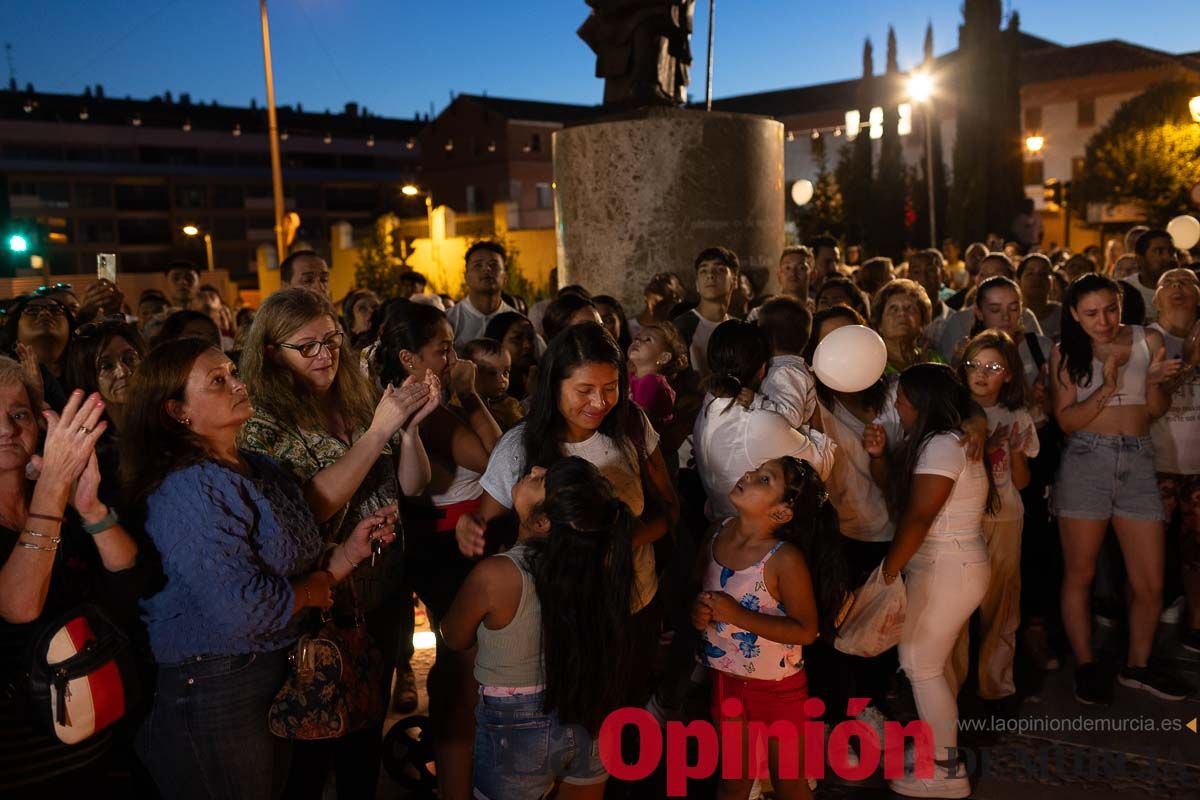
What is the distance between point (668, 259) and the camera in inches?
293

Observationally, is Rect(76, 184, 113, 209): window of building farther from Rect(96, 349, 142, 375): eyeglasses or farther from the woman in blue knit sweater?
the woman in blue knit sweater

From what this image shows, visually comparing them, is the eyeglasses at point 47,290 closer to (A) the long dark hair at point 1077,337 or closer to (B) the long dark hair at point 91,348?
(B) the long dark hair at point 91,348

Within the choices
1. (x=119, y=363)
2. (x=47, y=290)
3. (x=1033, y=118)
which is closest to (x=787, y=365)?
(x=119, y=363)

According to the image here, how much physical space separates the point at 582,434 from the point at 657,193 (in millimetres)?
4445

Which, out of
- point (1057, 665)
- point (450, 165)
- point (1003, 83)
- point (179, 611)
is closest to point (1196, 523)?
point (1057, 665)

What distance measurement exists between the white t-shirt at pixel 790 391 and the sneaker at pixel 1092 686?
1862 mm

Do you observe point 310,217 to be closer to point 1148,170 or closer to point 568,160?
point 1148,170

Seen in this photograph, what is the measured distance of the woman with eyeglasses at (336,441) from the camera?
3.06m

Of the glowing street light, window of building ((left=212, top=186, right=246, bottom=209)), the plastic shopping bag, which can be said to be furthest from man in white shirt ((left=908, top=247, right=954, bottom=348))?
window of building ((left=212, top=186, right=246, bottom=209))

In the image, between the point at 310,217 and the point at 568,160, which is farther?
the point at 310,217

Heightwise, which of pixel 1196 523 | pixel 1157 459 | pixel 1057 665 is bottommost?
pixel 1057 665

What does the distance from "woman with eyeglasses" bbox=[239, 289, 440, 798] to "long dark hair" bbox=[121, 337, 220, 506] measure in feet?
1.18

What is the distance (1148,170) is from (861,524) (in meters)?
32.3

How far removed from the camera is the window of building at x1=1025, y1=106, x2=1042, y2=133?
165 ft
